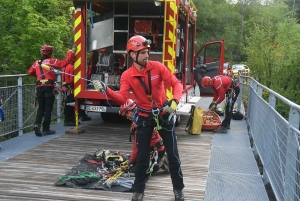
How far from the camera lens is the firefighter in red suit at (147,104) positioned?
4.47m

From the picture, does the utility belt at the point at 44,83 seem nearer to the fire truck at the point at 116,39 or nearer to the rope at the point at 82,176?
the fire truck at the point at 116,39

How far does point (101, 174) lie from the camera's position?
5.48 meters

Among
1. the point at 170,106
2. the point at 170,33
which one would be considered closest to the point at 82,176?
the point at 170,106

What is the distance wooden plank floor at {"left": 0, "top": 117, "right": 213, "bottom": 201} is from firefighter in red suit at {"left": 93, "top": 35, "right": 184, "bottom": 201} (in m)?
0.40

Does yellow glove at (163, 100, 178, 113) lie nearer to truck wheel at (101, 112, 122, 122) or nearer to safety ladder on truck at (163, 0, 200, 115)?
safety ladder on truck at (163, 0, 200, 115)

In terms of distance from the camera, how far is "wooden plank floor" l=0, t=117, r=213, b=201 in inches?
189

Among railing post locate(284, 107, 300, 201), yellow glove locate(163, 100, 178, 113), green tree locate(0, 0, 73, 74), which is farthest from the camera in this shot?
green tree locate(0, 0, 73, 74)

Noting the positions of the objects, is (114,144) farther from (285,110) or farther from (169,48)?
(285,110)

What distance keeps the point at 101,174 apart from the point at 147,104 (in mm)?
1475

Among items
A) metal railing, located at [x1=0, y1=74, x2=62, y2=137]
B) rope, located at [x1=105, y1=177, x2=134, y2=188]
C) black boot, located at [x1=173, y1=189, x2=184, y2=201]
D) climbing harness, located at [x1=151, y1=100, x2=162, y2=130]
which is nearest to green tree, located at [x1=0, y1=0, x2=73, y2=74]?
metal railing, located at [x1=0, y1=74, x2=62, y2=137]

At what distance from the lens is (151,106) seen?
4.54m

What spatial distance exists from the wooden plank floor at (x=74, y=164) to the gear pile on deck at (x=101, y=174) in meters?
0.14

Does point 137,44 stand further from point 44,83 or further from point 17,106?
point 17,106

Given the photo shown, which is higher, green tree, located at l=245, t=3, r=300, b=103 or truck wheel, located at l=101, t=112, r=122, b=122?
green tree, located at l=245, t=3, r=300, b=103
